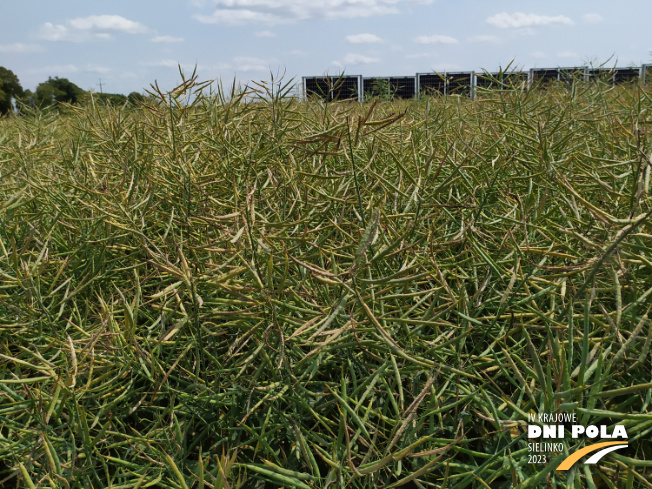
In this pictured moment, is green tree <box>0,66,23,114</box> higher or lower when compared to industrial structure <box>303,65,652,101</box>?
higher

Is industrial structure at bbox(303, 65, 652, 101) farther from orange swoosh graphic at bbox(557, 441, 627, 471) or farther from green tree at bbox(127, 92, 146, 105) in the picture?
orange swoosh graphic at bbox(557, 441, 627, 471)

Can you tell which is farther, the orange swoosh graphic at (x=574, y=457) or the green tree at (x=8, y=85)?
the green tree at (x=8, y=85)

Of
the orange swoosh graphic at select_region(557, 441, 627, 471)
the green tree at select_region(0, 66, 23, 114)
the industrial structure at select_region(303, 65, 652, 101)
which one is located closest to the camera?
the orange swoosh graphic at select_region(557, 441, 627, 471)

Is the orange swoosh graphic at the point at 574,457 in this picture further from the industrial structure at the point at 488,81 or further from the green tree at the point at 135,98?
the green tree at the point at 135,98

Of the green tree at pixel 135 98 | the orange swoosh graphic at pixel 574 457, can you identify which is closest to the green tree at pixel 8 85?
the green tree at pixel 135 98

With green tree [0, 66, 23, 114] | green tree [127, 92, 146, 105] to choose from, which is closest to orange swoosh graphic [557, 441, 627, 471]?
green tree [127, 92, 146, 105]

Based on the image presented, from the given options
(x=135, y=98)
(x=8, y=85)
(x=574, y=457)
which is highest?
(x=8, y=85)

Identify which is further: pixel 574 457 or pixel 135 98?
pixel 135 98

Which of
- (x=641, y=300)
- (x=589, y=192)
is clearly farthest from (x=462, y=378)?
(x=589, y=192)

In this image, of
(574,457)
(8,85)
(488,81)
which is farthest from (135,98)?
(8,85)

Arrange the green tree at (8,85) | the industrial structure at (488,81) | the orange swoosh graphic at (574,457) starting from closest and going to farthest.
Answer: the orange swoosh graphic at (574,457)
the industrial structure at (488,81)
the green tree at (8,85)

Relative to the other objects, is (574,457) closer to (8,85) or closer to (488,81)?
(488,81)

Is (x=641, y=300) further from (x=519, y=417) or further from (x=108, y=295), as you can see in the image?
(x=108, y=295)

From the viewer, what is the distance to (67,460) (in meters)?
0.75
